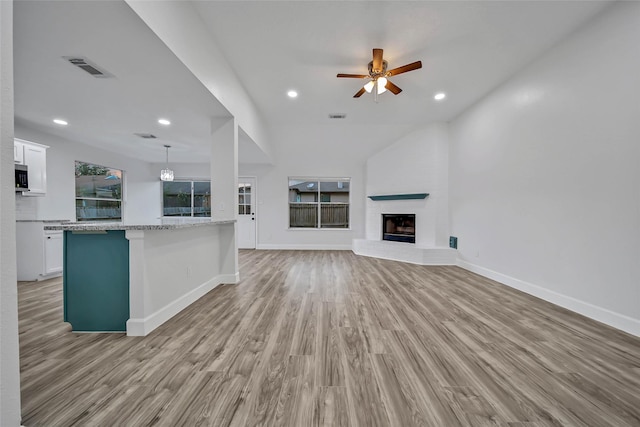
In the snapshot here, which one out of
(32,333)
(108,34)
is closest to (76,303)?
(32,333)

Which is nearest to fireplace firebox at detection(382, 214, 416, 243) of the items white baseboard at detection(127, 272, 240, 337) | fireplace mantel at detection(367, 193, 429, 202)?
fireplace mantel at detection(367, 193, 429, 202)

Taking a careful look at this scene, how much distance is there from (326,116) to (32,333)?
15.5ft

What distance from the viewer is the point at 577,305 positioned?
2553 mm

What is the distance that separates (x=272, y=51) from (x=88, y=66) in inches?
69.9

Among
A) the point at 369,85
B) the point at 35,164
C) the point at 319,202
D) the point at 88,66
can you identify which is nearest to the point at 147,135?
the point at 35,164

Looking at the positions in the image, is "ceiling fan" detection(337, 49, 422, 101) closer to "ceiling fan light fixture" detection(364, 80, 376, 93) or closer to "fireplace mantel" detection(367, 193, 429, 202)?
"ceiling fan light fixture" detection(364, 80, 376, 93)

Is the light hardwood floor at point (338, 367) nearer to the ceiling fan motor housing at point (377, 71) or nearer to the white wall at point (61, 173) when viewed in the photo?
the white wall at point (61, 173)

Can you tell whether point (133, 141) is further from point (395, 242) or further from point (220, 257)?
point (395, 242)

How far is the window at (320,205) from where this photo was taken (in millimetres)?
7164

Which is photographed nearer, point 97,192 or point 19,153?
point 19,153

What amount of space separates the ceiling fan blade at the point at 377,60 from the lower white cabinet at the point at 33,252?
523 cm

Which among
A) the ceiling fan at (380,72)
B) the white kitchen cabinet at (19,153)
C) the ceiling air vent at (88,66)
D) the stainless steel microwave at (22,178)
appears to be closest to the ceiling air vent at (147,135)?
the white kitchen cabinet at (19,153)

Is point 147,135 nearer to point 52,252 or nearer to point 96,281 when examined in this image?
point 52,252

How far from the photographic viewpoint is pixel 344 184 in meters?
7.17
